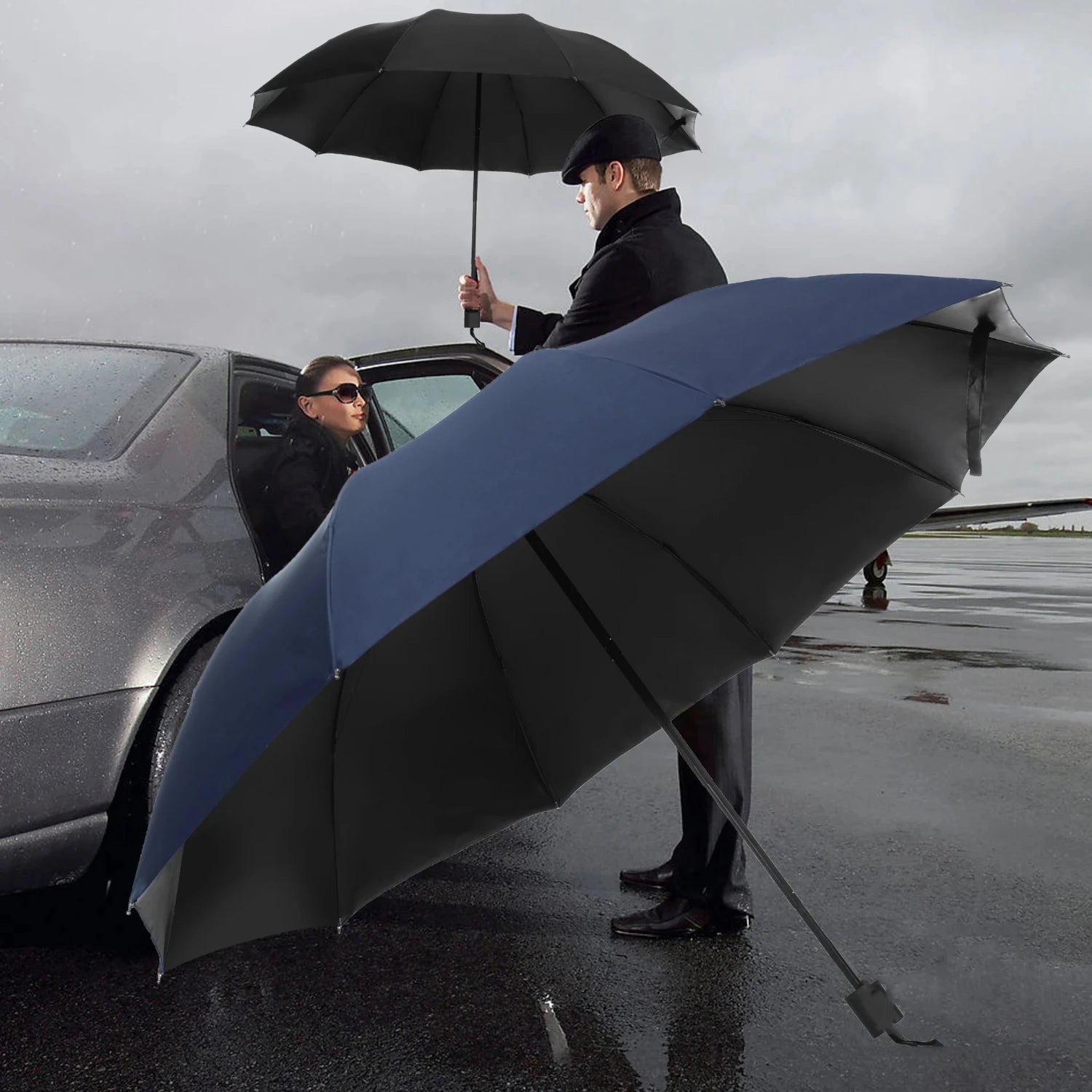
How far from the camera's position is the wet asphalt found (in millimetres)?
2287

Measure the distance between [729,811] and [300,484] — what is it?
211 centimetres

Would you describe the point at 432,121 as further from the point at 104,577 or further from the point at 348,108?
the point at 104,577

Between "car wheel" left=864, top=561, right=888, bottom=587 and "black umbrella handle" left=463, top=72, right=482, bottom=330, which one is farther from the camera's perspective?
"car wheel" left=864, top=561, right=888, bottom=587

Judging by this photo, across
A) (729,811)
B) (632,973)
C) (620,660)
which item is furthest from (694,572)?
(632,973)

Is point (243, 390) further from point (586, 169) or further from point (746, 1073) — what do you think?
point (746, 1073)

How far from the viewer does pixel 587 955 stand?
2.90 meters

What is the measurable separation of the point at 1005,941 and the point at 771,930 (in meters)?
0.65

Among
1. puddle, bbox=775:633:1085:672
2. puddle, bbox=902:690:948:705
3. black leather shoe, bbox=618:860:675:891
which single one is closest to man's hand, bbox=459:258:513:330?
black leather shoe, bbox=618:860:675:891

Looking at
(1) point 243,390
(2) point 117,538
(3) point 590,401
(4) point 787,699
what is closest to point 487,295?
(1) point 243,390

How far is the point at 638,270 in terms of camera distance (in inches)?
109

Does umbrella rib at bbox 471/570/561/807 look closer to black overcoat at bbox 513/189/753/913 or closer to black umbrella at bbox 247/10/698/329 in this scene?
black overcoat at bbox 513/189/753/913

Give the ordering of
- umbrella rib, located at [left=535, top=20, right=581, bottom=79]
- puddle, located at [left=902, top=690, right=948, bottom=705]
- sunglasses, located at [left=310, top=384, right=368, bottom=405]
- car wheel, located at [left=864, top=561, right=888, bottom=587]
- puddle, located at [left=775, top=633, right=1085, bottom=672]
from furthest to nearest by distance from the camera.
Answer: car wheel, located at [left=864, top=561, right=888, bottom=587] → puddle, located at [left=775, top=633, right=1085, bottom=672] → puddle, located at [left=902, top=690, right=948, bottom=705] → umbrella rib, located at [left=535, top=20, right=581, bottom=79] → sunglasses, located at [left=310, top=384, right=368, bottom=405]

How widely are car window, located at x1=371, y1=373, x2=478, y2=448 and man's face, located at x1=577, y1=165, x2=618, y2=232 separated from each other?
1.33 meters

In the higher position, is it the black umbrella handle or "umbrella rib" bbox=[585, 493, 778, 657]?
the black umbrella handle
